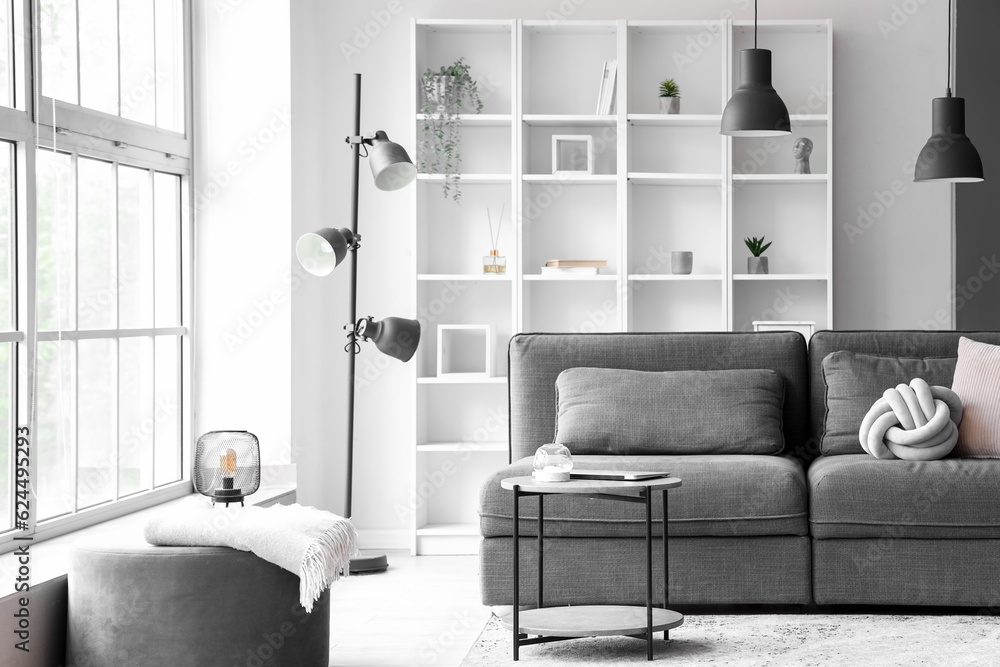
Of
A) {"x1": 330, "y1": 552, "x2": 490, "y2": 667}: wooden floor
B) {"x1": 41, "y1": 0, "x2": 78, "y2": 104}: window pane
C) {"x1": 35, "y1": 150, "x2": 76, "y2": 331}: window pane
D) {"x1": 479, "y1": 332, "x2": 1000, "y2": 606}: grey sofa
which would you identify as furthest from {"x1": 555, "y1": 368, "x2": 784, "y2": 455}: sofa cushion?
{"x1": 41, "y1": 0, "x2": 78, "y2": 104}: window pane

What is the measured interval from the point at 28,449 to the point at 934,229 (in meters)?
4.04

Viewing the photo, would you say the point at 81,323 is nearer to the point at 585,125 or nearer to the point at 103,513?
the point at 103,513

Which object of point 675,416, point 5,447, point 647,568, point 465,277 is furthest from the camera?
point 465,277

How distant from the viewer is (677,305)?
17.5 feet

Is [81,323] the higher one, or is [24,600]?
[81,323]

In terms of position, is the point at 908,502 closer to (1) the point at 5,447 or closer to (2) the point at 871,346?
(2) the point at 871,346

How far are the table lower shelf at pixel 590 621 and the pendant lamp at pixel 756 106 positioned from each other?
172 cm

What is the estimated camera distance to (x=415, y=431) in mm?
5039

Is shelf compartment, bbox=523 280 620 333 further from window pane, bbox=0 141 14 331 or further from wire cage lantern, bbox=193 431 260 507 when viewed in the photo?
window pane, bbox=0 141 14 331

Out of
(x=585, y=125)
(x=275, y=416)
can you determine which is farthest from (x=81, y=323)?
(x=585, y=125)

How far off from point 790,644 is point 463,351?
2381 millimetres

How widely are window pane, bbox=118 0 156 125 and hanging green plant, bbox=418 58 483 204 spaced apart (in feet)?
4.14

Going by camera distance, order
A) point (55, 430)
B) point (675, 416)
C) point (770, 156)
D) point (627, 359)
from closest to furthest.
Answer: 1. point (55, 430)
2. point (675, 416)
3. point (627, 359)
4. point (770, 156)

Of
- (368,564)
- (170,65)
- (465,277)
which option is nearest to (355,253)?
(465,277)
